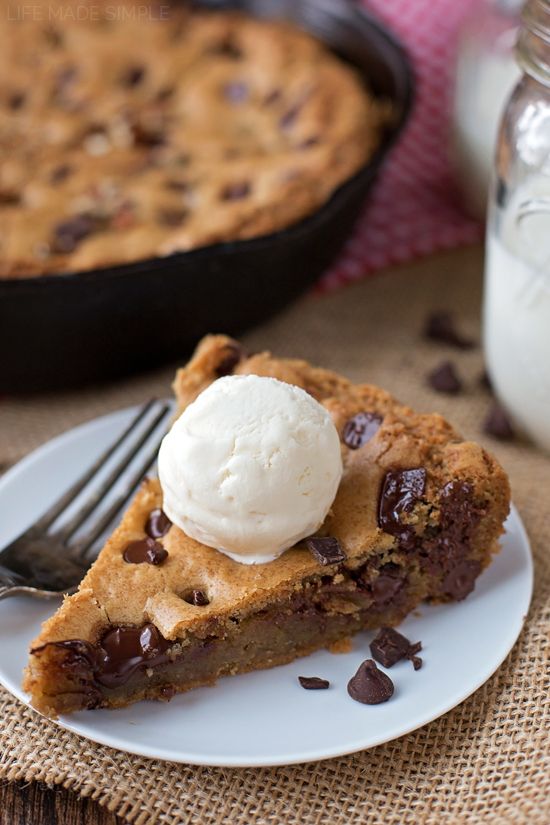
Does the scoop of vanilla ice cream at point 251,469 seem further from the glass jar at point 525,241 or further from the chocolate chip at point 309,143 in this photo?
the chocolate chip at point 309,143

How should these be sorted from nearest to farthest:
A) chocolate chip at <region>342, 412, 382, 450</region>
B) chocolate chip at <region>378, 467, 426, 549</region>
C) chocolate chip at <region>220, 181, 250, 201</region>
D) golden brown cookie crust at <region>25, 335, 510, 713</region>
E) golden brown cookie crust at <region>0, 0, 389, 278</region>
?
golden brown cookie crust at <region>25, 335, 510, 713</region> < chocolate chip at <region>378, 467, 426, 549</region> < chocolate chip at <region>342, 412, 382, 450</region> < golden brown cookie crust at <region>0, 0, 389, 278</region> < chocolate chip at <region>220, 181, 250, 201</region>

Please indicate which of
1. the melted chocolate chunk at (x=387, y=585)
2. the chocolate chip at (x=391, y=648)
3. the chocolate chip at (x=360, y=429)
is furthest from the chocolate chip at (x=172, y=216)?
the chocolate chip at (x=391, y=648)

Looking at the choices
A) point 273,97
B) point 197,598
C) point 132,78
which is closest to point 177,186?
point 273,97

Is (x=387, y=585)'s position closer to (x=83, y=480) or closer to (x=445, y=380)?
(x=83, y=480)

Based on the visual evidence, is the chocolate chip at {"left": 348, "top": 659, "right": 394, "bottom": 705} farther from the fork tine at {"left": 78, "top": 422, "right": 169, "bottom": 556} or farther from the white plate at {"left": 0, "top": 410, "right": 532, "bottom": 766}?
the fork tine at {"left": 78, "top": 422, "right": 169, "bottom": 556}

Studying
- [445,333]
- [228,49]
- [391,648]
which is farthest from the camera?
[228,49]

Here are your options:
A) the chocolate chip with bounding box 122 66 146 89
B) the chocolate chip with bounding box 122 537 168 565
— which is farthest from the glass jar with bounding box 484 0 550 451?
the chocolate chip with bounding box 122 66 146 89
